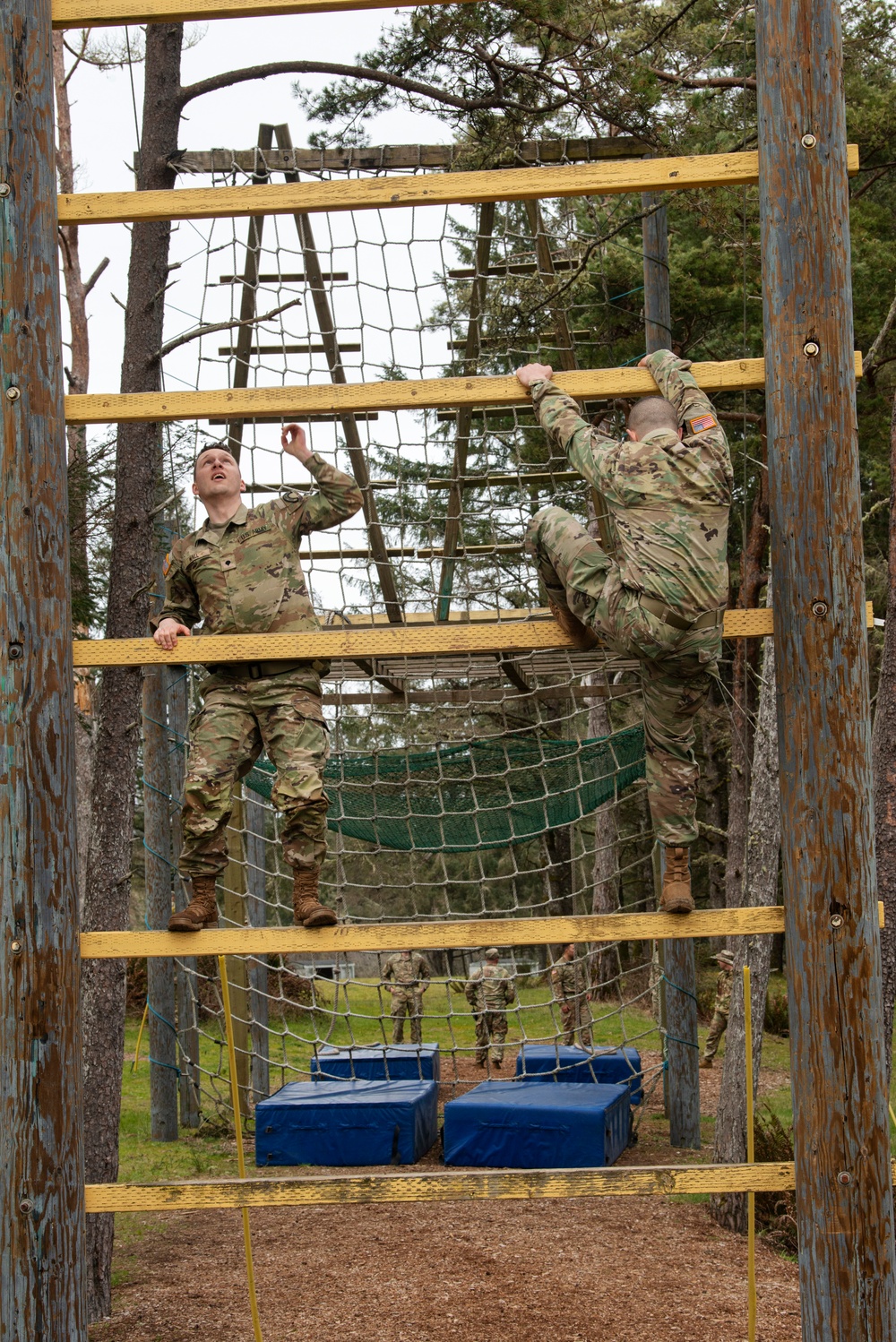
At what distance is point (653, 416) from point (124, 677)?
254 cm

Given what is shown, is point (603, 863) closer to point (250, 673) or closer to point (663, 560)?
point (250, 673)

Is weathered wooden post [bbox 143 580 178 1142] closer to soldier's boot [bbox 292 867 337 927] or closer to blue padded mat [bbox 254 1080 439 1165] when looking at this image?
blue padded mat [bbox 254 1080 439 1165]

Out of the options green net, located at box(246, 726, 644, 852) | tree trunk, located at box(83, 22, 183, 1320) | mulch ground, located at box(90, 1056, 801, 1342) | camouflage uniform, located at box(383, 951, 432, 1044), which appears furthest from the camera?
camouflage uniform, located at box(383, 951, 432, 1044)

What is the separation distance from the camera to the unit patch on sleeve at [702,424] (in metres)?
2.71

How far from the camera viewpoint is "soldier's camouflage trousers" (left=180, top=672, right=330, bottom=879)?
3.10 meters

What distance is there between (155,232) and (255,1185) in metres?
3.70

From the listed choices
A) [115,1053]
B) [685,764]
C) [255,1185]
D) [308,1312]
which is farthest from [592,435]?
[308,1312]

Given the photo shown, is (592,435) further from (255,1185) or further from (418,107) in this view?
(418,107)

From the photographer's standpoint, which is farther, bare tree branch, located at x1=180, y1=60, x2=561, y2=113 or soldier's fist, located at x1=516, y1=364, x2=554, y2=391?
bare tree branch, located at x1=180, y1=60, x2=561, y2=113

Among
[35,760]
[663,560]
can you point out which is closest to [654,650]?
[663,560]

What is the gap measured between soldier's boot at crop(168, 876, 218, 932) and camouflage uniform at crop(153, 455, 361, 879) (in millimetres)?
44

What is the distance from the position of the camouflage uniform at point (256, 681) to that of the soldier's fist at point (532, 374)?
759 mm

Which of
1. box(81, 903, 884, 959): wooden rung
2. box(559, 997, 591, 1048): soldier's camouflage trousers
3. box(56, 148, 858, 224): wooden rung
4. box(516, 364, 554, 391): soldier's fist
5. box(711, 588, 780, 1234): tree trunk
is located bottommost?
box(559, 997, 591, 1048): soldier's camouflage trousers

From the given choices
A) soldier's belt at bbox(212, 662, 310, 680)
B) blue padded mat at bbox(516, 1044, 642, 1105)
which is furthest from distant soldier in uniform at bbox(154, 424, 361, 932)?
blue padded mat at bbox(516, 1044, 642, 1105)
